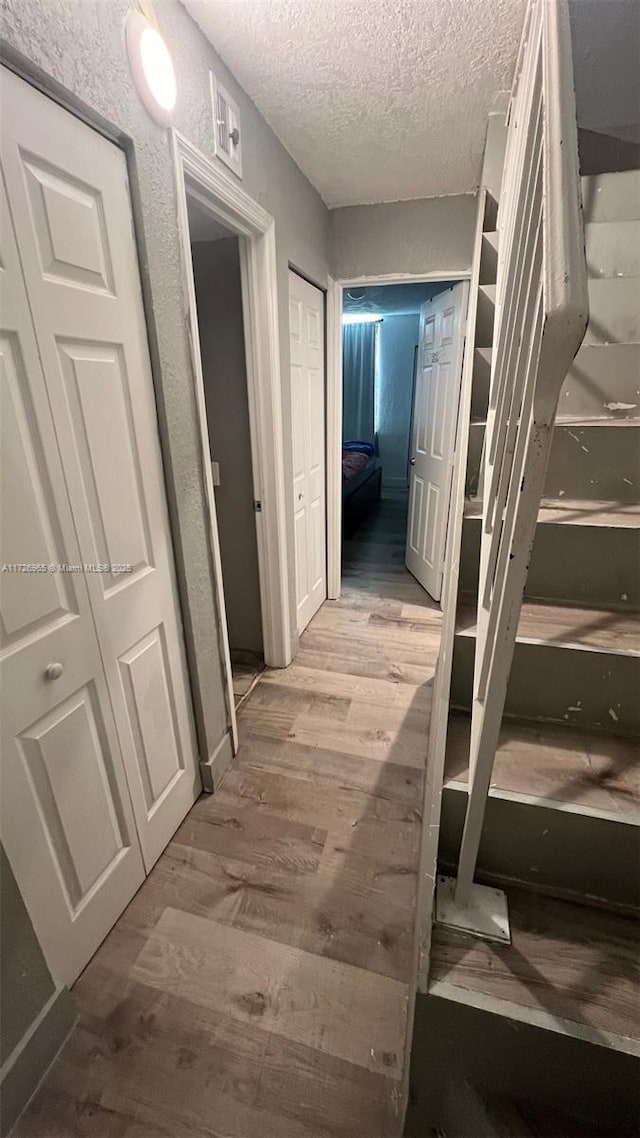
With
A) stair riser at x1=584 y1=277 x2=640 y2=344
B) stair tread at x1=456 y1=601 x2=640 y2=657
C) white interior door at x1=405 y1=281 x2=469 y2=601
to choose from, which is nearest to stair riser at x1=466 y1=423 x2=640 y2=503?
stair tread at x1=456 y1=601 x2=640 y2=657

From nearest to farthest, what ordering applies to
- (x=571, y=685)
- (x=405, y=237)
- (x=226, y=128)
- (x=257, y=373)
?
(x=571, y=685) < (x=226, y=128) < (x=257, y=373) < (x=405, y=237)

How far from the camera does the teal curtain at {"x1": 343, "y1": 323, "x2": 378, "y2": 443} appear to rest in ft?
21.3

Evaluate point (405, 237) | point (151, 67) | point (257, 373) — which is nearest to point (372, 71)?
point (151, 67)

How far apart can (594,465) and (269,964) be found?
5.51ft

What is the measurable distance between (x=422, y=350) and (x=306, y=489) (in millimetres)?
1527

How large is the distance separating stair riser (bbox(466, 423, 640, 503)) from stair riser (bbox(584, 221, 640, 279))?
677 mm

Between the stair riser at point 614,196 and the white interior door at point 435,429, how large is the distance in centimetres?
102

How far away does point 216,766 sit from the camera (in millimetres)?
1728

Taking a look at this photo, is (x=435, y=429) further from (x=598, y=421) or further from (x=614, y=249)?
(x=598, y=421)

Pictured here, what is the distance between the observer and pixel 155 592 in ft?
4.38

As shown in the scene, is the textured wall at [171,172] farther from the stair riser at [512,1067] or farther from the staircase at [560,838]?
the stair riser at [512,1067]

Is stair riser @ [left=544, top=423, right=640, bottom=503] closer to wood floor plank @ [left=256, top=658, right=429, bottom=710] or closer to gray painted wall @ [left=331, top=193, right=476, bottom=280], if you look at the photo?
wood floor plank @ [left=256, top=658, right=429, bottom=710]

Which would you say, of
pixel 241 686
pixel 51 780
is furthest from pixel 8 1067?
pixel 241 686

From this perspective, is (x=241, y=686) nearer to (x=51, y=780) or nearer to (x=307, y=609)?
(x=307, y=609)
